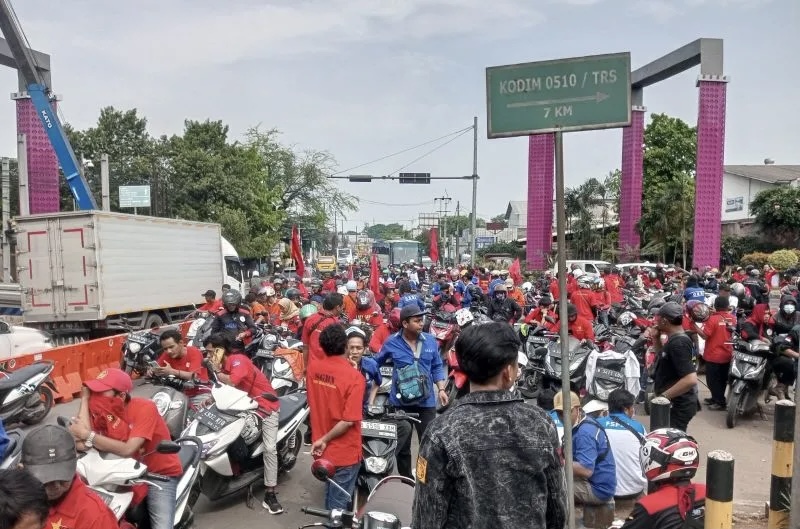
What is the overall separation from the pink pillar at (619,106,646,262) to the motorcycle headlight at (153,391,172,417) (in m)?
30.7

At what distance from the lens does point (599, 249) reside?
44562mm

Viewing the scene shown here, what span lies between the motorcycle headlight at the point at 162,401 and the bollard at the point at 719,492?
13.9ft

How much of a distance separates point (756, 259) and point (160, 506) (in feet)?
105

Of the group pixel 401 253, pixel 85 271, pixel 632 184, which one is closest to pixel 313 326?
pixel 85 271

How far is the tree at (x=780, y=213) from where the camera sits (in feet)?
103

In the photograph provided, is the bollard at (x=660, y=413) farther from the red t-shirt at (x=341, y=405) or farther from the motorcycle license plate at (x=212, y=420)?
the motorcycle license plate at (x=212, y=420)

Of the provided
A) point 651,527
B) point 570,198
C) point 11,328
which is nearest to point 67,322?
point 11,328

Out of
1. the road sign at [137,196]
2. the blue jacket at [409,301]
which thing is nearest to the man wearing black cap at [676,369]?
the blue jacket at [409,301]

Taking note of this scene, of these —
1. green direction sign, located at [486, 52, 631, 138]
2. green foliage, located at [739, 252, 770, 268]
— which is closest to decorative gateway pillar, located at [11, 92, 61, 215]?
green direction sign, located at [486, 52, 631, 138]

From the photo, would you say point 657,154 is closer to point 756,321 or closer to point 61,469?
point 756,321

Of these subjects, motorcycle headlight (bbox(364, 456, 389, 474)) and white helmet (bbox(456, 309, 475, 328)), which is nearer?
motorcycle headlight (bbox(364, 456, 389, 474))

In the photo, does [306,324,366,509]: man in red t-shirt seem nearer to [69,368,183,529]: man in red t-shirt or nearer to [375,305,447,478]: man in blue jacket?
[69,368,183,529]: man in red t-shirt

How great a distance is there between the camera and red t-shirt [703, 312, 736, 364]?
8.40m

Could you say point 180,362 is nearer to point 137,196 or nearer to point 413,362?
point 413,362
